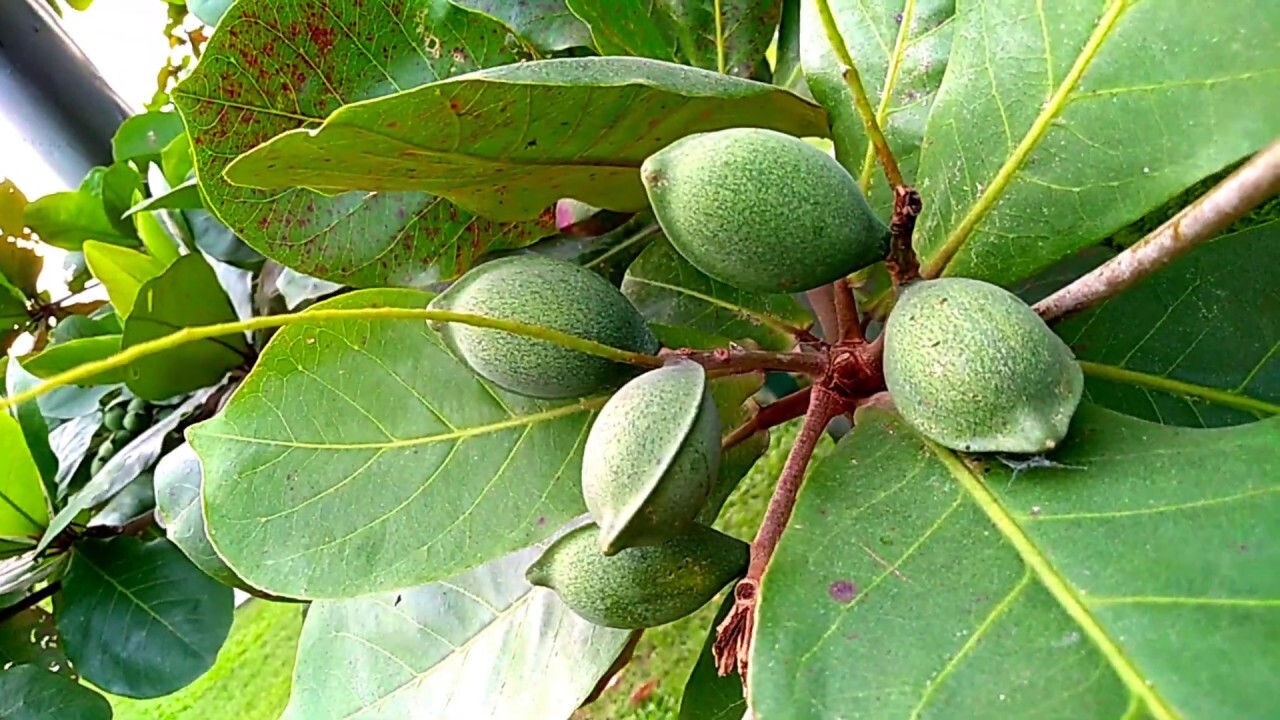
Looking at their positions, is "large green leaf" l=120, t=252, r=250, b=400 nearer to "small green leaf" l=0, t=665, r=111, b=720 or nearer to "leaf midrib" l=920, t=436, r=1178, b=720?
"small green leaf" l=0, t=665, r=111, b=720

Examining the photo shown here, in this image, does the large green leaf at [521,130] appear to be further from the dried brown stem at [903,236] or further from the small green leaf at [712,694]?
the small green leaf at [712,694]

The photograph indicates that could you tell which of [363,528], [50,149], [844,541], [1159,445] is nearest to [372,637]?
[363,528]

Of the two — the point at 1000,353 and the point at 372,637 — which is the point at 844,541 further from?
the point at 372,637

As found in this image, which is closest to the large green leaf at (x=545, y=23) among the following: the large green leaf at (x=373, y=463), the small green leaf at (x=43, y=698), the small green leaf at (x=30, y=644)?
the large green leaf at (x=373, y=463)

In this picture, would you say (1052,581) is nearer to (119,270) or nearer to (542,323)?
(542,323)

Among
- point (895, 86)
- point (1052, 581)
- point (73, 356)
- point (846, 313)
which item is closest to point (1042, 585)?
point (1052, 581)

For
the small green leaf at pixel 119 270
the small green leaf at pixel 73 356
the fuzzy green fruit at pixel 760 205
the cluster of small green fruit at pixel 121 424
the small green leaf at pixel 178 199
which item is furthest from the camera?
the cluster of small green fruit at pixel 121 424
